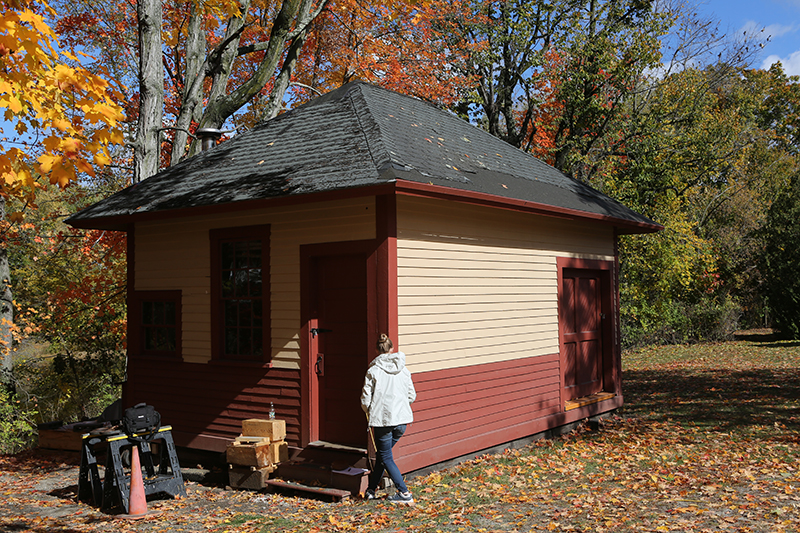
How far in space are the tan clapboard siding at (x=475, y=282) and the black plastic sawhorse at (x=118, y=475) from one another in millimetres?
3137

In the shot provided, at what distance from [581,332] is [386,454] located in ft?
18.6

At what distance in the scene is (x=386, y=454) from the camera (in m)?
7.23

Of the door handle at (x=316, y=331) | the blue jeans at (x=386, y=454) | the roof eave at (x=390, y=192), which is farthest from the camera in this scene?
the door handle at (x=316, y=331)

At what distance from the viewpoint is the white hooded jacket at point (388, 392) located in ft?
23.6

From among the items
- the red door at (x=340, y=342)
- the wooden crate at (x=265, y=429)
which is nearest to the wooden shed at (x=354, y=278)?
the red door at (x=340, y=342)

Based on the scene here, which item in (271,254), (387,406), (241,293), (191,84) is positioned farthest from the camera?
(191,84)

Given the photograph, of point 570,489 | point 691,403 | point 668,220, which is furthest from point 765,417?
point 668,220

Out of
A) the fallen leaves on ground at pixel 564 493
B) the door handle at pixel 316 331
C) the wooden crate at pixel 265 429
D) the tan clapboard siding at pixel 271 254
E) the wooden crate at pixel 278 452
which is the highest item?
the tan clapboard siding at pixel 271 254

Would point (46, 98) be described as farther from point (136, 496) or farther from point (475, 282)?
point (475, 282)

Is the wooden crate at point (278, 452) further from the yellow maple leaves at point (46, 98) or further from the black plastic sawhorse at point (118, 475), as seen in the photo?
the yellow maple leaves at point (46, 98)

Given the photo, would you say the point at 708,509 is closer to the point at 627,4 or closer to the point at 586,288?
the point at 586,288

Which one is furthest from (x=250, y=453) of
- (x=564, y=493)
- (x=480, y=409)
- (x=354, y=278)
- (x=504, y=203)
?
(x=504, y=203)

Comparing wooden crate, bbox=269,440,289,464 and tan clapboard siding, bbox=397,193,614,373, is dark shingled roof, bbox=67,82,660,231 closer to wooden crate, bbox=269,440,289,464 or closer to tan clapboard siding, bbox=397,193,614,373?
tan clapboard siding, bbox=397,193,614,373

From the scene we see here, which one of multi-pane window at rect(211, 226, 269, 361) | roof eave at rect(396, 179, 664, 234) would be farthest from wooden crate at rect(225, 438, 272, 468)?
roof eave at rect(396, 179, 664, 234)
